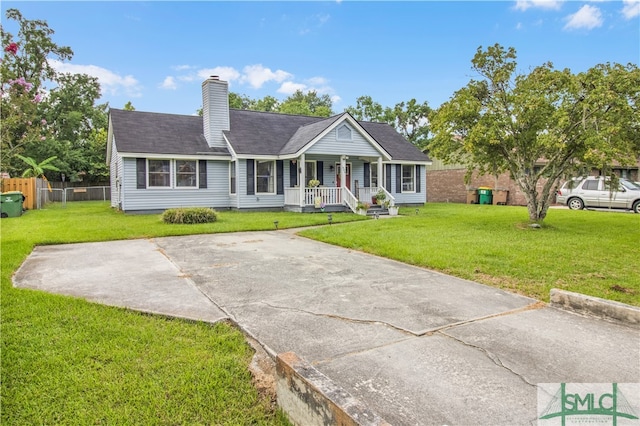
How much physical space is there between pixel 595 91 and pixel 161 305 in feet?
34.6

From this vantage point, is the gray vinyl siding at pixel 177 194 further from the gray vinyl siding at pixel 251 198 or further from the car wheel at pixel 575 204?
the car wheel at pixel 575 204

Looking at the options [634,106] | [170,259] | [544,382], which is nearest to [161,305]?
[170,259]

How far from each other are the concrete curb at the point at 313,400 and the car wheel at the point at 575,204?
21.9 meters

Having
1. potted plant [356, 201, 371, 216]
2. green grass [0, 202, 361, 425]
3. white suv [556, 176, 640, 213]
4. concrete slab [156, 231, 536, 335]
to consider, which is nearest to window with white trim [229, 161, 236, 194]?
potted plant [356, 201, 371, 216]

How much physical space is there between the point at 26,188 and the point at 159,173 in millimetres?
7213

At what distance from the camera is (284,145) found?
19562 mm

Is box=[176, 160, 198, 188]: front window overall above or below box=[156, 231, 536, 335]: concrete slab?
above

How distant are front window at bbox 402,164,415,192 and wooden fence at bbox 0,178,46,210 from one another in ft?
62.6

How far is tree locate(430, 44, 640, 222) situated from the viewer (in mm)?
9297

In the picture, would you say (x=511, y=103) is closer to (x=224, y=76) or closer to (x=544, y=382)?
(x=544, y=382)

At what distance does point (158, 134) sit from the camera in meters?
18.2

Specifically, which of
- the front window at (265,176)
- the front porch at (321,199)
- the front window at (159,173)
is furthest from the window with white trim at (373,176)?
the front window at (159,173)

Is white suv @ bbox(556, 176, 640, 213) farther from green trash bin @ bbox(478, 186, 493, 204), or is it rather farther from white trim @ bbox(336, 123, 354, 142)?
white trim @ bbox(336, 123, 354, 142)

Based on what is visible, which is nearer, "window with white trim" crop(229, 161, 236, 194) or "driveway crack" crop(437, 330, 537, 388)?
"driveway crack" crop(437, 330, 537, 388)
